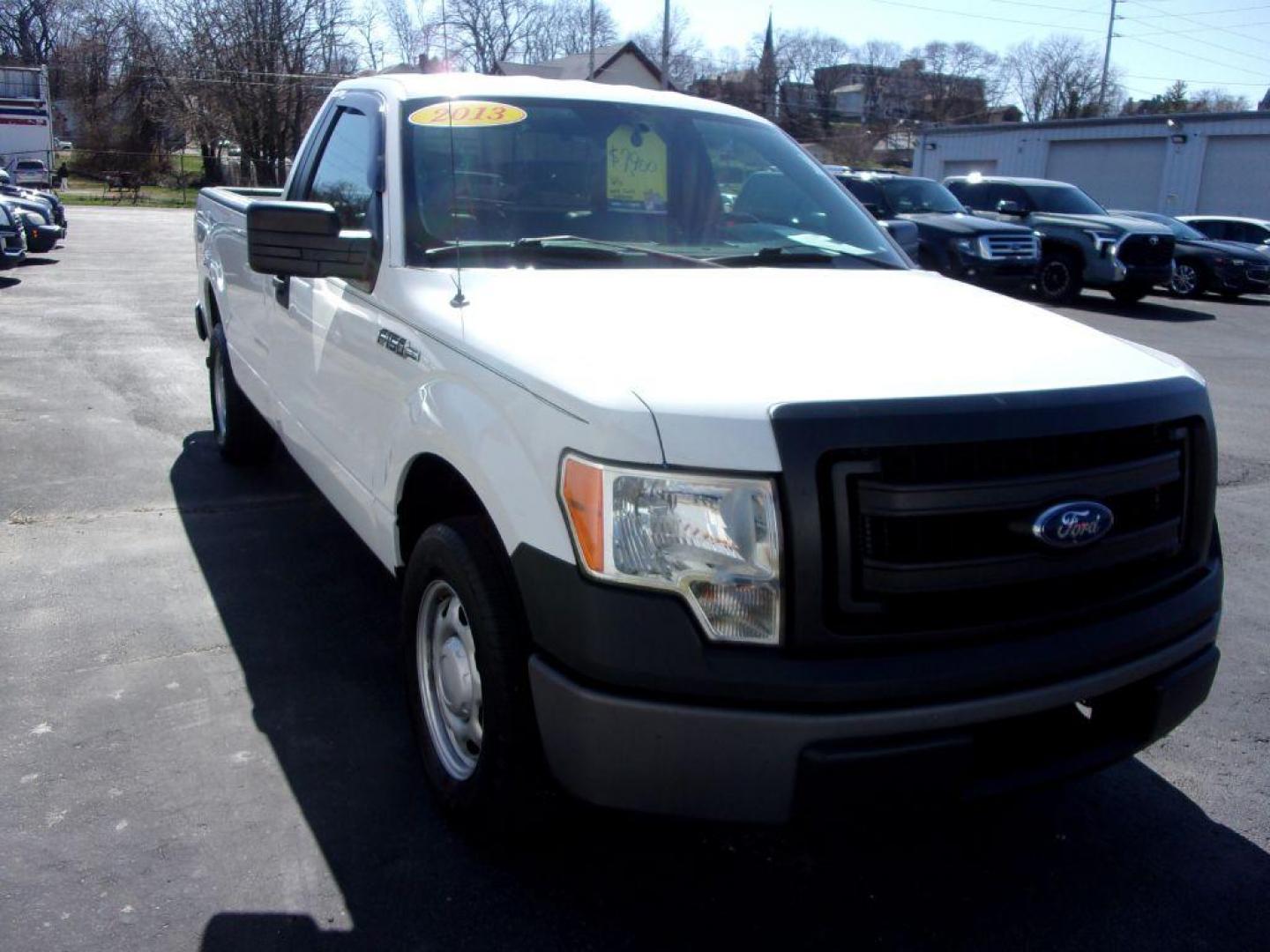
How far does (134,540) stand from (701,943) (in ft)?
12.1

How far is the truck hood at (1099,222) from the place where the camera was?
17469mm

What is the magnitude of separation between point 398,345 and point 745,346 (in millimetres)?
1133

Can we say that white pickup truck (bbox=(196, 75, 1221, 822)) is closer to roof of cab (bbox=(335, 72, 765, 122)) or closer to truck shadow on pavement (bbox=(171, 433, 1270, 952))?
truck shadow on pavement (bbox=(171, 433, 1270, 952))

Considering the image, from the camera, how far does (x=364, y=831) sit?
3021 millimetres

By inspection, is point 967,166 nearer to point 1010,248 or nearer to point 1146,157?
point 1146,157

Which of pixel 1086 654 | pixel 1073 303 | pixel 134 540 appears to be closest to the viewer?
pixel 1086 654

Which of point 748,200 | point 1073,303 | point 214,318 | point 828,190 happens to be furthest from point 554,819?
point 1073,303

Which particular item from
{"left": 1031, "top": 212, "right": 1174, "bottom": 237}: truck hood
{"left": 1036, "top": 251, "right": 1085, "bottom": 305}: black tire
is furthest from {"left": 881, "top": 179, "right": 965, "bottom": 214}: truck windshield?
{"left": 1036, "top": 251, "right": 1085, "bottom": 305}: black tire

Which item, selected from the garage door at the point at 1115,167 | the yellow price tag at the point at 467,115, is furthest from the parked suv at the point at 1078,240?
the garage door at the point at 1115,167

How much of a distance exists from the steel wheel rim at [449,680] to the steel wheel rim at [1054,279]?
16.9m

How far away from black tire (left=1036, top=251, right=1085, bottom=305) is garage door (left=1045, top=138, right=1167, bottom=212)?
20036mm

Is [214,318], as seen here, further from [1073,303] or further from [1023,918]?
[1073,303]

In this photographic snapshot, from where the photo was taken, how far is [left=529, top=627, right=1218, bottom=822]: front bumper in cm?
223

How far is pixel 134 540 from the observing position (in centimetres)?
527
